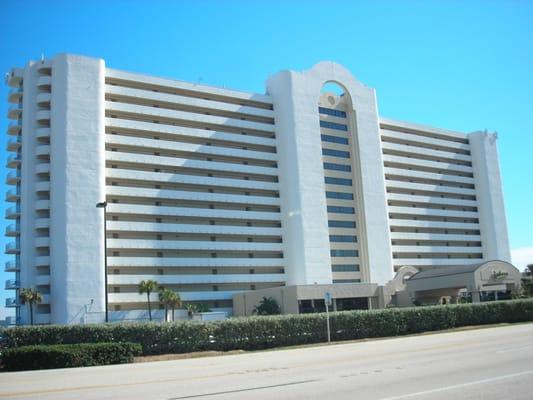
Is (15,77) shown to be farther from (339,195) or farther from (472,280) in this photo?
(472,280)

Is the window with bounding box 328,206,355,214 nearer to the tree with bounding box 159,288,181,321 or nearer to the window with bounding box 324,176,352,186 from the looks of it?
the window with bounding box 324,176,352,186

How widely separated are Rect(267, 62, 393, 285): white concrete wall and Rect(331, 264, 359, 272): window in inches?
50.7

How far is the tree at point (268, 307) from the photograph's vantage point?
65.8 meters

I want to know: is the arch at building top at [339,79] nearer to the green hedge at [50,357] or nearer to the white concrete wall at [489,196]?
the white concrete wall at [489,196]

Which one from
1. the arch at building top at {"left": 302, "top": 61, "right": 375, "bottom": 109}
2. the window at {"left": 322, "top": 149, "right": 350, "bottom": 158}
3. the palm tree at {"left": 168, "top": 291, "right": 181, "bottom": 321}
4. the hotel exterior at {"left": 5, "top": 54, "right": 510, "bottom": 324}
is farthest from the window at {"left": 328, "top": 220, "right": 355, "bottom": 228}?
the palm tree at {"left": 168, "top": 291, "right": 181, "bottom": 321}

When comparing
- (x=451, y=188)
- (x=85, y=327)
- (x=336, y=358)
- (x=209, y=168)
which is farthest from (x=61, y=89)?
(x=451, y=188)

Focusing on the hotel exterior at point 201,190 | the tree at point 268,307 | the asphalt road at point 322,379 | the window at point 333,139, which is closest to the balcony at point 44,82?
the hotel exterior at point 201,190

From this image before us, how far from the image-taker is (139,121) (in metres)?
69.8

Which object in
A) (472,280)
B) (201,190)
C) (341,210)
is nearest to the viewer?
(472,280)

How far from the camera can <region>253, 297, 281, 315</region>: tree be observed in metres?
65.8

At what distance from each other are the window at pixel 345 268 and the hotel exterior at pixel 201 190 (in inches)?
7.8

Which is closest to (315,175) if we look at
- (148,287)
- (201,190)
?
(201,190)

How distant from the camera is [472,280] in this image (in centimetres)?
6550

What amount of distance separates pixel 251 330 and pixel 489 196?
78.1 metres
